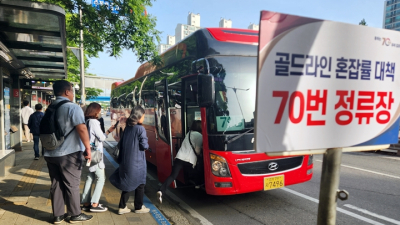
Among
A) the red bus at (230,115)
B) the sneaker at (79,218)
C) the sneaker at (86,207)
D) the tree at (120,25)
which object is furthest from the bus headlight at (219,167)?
the tree at (120,25)

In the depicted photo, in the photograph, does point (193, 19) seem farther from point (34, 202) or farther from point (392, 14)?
point (34, 202)

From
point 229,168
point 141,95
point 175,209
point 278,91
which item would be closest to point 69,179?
point 175,209

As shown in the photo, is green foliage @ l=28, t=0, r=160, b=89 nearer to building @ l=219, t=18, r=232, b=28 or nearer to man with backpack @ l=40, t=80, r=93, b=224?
man with backpack @ l=40, t=80, r=93, b=224

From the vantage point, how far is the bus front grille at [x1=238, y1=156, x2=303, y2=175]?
14.7ft

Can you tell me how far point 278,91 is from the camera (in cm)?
152

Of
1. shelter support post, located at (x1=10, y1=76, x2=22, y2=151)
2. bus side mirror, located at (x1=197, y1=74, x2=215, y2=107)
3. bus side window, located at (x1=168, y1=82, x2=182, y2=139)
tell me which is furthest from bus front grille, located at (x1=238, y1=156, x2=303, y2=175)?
shelter support post, located at (x1=10, y1=76, x2=22, y2=151)

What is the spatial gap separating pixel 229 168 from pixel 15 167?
656 centimetres

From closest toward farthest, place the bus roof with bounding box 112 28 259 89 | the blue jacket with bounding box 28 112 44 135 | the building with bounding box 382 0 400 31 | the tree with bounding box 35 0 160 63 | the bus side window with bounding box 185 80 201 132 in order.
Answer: the bus roof with bounding box 112 28 259 89
the bus side window with bounding box 185 80 201 132
the tree with bounding box 35 0 160 63
the blue jacket with bounding box 28 112 44 135
the building with bounding box 382 0 400 31

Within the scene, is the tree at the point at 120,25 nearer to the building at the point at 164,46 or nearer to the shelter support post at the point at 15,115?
the building at the point at 164,46

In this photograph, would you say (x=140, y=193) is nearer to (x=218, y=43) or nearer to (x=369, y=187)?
(x=218, y=43)

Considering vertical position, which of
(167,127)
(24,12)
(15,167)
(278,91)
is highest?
(24,12)

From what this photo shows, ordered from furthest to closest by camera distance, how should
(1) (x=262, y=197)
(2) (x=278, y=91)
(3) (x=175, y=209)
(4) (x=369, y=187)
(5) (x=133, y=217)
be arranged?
(4) (x=369, y=187) < (1) (x=262, y=197) < (3) (x=175, y=209) < (5) (x=133, y=217) < (2) (x=278, y=91)

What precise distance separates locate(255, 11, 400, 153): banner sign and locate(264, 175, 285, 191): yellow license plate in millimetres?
2912

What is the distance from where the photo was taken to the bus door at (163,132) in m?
5.51
